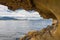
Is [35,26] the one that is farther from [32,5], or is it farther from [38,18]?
[32,5]

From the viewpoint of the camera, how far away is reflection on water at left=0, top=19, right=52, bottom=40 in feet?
3.03

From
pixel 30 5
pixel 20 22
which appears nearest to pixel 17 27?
pixel 20 22

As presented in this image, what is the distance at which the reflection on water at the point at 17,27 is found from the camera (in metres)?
0.92

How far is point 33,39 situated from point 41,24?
13 cm

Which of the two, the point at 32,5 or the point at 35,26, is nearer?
the point at 32,5

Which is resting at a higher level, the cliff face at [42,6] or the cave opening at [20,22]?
the cliff face at [42,6]

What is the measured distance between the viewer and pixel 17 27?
37.0 inches

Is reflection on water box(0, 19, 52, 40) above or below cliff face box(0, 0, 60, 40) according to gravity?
below

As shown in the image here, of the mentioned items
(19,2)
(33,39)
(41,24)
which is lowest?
(33,39)

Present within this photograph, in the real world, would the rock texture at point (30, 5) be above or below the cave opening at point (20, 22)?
above

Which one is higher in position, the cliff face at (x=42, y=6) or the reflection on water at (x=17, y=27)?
the cliff face at (x=42, y=6)

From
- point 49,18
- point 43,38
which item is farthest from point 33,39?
point 49,18

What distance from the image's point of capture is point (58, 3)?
0.85m

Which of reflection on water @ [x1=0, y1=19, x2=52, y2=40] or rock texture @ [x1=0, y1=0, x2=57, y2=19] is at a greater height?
rock texture @ [x1=0, y1=0, x2=57, y2=19]
